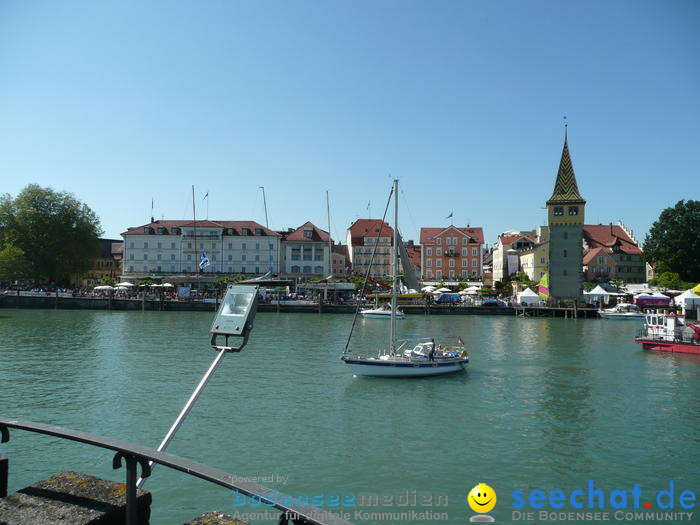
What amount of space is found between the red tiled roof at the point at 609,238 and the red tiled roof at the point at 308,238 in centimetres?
5598

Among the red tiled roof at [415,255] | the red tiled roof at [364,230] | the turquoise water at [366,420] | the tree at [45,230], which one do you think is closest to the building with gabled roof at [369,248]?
the red tiled roof at [364,230]

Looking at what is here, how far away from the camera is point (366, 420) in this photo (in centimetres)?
2117

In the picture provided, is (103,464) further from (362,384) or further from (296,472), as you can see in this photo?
(362,384)

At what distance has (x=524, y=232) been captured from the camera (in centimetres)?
14825

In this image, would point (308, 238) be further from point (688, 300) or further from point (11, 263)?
point (688, 300)

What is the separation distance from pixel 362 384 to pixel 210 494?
1489 cm

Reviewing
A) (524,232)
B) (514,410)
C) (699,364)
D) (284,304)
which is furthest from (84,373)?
(524,232)

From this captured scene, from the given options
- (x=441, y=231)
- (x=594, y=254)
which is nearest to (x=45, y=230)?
(x=441, y=231)

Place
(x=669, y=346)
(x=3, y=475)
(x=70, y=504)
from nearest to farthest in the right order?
(x=70, y=504) < (x=3, y=475) < (x=669, y=346)

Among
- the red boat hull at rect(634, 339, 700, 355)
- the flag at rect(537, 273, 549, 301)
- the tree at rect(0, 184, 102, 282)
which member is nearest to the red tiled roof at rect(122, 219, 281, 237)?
the tree at rect(0, 184, 102, 282)

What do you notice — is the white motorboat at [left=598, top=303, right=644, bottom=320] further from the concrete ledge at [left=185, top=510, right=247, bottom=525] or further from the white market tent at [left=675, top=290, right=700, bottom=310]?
the concrete ledge at [left=185, top=510, right=247, bottom=525]

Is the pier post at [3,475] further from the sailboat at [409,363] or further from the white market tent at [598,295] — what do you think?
the white market tent at [598,295]

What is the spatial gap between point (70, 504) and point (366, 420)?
17.7 m

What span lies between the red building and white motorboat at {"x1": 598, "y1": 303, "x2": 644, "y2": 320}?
40107mm
